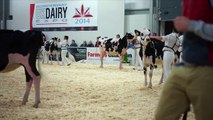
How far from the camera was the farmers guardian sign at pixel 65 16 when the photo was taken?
26.0m

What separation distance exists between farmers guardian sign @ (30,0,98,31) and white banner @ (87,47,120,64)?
265 cm

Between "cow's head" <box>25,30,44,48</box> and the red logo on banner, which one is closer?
"cow's head" <box>25,30,44,48</box>

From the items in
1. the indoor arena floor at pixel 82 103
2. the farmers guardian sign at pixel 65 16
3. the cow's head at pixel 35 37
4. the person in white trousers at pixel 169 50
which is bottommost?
the indoor arena floor at pixel 82 103

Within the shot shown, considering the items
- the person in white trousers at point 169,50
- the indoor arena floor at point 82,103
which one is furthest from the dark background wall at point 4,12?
the person in white trousers at point 169,50

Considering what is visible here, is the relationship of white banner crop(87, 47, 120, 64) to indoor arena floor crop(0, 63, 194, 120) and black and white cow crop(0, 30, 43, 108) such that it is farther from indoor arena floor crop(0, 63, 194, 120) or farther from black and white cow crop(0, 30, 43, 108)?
black and white cow crop(0, 30, 43, 108)

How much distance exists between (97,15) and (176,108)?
23492 millimetres

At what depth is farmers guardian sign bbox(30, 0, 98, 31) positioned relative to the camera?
Answer: 26.0m

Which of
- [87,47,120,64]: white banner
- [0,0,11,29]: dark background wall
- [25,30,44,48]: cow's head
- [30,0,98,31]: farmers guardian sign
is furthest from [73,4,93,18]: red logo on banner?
[25,30,44,48]: cow's head

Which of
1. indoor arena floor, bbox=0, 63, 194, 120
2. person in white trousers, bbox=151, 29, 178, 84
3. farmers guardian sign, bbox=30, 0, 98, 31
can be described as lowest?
indoor arena floor, bbox=0, 63, 194, 120

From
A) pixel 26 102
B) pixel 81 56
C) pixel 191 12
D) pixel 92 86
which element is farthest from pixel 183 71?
pixel 81 56

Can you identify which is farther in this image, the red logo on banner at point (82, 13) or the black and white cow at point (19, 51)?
the red logo on banner at point (82, 13)

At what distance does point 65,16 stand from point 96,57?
5889 millimetres

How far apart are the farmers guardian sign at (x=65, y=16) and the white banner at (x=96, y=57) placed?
2.65 meters

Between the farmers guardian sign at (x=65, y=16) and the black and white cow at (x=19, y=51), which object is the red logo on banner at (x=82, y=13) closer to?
the farmers guardian sign at (x=65, y=16)
